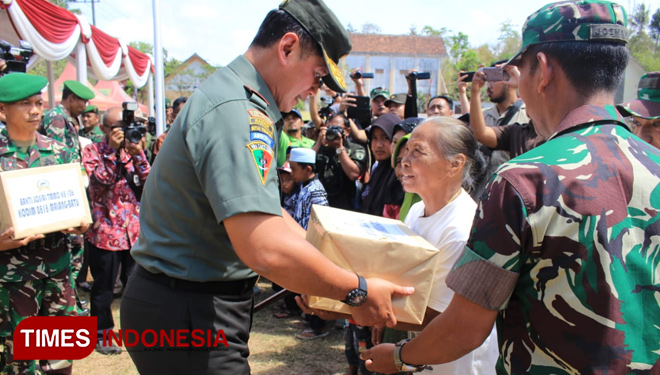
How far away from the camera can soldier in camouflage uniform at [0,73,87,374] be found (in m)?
3.17

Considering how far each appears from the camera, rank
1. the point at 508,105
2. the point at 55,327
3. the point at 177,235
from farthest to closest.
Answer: the point at 508,105 < the point at 55,327 < the point at 177,235

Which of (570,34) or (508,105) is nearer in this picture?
(570,34)

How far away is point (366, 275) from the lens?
5.72 feet

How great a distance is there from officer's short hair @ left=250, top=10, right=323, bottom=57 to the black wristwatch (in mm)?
899

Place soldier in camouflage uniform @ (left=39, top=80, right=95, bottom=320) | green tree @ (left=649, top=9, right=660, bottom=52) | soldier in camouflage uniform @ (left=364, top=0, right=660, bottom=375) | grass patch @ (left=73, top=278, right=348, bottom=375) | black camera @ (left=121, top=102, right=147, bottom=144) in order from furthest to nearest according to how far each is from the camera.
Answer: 1. green tree @ (left=649, top=9, right=660, bottom=52)
2. black camera @ (left=121, top=102, right=147, bottom=144)
3. grass patch @ (left=73, top=278, right=348, bottom=375)
4. soldier in camouflage uniform @ (left=39, top=80, right=95, bottom=320)
5. soldier in camouflage uniform @ (left=364, top=0, right=660, bottom=375)

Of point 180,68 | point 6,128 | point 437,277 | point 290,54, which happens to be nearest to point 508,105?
point 437,277

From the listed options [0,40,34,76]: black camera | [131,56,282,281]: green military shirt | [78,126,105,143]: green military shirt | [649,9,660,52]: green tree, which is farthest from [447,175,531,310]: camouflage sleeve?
[649,9,660,52]: green tree

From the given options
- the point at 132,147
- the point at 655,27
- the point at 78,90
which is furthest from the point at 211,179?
the point at 655,27

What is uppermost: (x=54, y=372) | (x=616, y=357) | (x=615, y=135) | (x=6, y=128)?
(x=615, y=135)

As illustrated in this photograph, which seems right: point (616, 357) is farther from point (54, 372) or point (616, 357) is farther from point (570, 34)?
point (54, 372)

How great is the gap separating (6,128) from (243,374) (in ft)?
9.10

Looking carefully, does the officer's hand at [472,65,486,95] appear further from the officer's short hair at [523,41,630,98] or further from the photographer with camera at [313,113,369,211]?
the officer's short hair at [523,41,630,98]

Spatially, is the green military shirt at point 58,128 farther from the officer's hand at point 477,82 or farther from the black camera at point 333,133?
the officer's hand at point 477,82

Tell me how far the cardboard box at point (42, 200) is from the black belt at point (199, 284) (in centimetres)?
177
